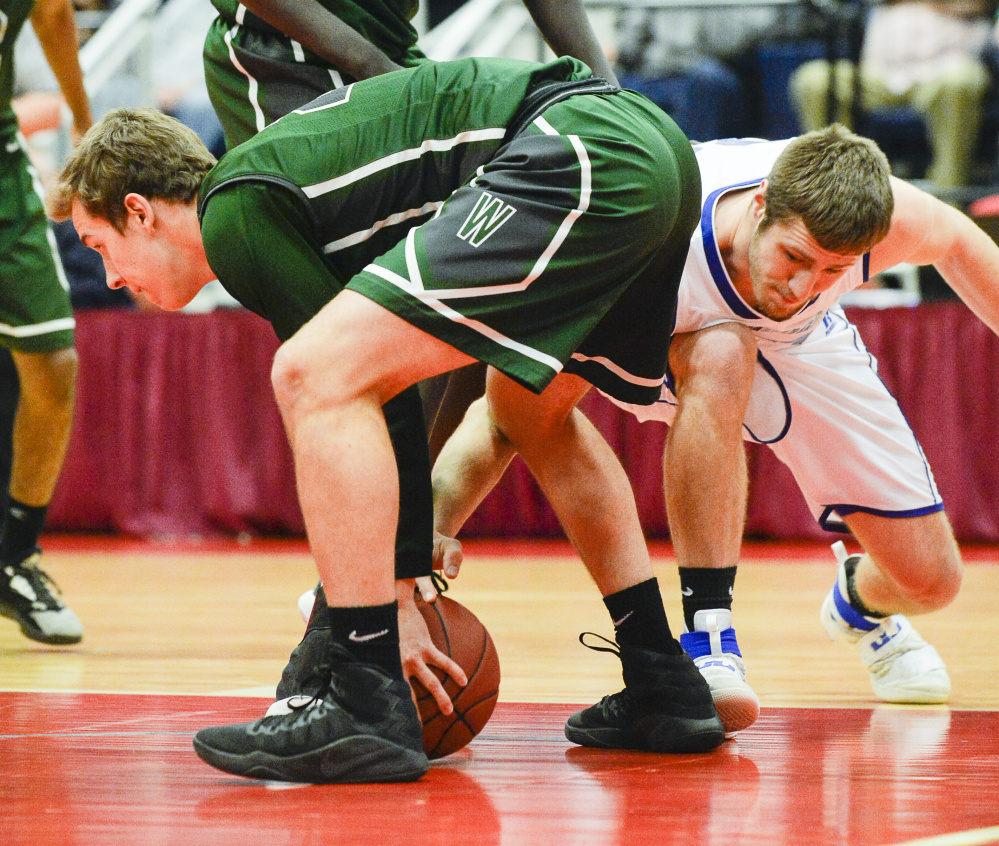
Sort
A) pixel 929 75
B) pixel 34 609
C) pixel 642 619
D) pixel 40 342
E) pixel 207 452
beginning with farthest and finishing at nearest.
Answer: pixel 929 75
pixel 207 452
pixel 40 342
pixel 34 609
pixel 642 619

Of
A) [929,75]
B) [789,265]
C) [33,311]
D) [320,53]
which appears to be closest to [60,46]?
[33,311]

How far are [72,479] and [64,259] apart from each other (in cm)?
95

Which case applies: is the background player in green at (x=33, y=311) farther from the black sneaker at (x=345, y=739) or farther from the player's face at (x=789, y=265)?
the player's face at (x=789, y=265)

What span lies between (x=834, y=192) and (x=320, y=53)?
2.75 feet

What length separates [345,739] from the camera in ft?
5.59

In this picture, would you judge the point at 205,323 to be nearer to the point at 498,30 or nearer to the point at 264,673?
the point at 498,30

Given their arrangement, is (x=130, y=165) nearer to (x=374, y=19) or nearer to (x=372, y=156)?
(x=372, y=156)

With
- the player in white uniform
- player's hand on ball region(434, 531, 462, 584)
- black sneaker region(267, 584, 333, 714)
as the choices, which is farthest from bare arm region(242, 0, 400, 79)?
black sneaker region(267, 584, 333, 714)

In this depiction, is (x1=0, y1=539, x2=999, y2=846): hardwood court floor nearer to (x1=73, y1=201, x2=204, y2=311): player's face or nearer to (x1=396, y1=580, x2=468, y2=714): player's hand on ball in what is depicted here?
(x1=396, y1=580, x2=468, y2=714): player's hand on ball

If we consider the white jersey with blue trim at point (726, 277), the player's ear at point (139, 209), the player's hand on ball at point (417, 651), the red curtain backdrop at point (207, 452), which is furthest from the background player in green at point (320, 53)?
the red curtain backdrop at point (207, 452)

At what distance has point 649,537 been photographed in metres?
5.83

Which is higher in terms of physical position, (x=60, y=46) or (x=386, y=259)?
(x=60, y=46)

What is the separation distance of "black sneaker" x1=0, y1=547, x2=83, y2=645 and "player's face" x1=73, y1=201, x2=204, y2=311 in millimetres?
1427

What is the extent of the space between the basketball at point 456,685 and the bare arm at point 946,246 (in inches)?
39.6
